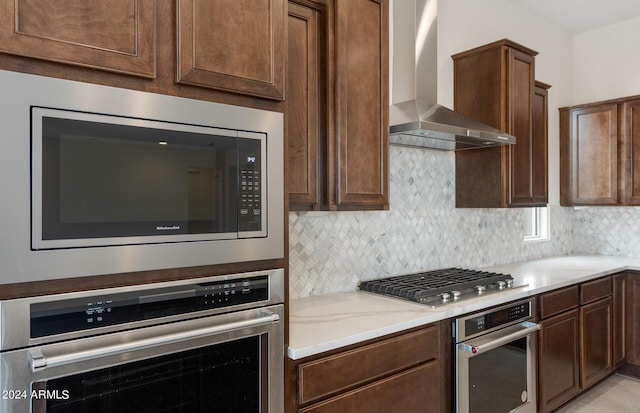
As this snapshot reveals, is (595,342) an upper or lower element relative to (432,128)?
lower

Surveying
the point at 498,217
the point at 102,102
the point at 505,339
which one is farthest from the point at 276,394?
the point at 498,217

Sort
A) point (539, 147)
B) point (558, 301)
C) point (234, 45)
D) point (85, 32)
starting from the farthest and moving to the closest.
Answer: point (539, 147), point (558, 301), point (234, 45), point (85, 32)

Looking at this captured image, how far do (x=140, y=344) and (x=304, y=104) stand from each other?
1.27 m

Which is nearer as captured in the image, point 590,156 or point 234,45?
point 234,45

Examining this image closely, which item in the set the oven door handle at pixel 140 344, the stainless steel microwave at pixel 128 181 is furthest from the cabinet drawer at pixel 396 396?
the stainless steel microwave at pixel 128 181

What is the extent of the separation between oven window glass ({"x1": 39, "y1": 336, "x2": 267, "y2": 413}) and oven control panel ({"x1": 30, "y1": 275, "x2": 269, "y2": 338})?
0.12 meters

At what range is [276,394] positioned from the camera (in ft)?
4.72

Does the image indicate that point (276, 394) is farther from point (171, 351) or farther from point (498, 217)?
point (498, 217)

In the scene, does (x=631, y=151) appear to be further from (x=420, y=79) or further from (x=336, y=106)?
(x=336, y=106)

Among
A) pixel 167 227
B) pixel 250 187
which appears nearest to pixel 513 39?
pixel 250 187

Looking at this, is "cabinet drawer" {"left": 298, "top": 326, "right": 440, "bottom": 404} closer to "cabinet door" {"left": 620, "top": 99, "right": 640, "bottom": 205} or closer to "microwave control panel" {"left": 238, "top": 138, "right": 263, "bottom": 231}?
"microwave control panel" {"left": 238, "top": 138, "right": 263, "bottom": 231}

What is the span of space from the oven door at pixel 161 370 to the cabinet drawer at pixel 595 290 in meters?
2.67

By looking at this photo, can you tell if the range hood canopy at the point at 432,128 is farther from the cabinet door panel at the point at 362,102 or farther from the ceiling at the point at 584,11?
the ceiling at the point at 584,11

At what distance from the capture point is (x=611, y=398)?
10.7 feet
